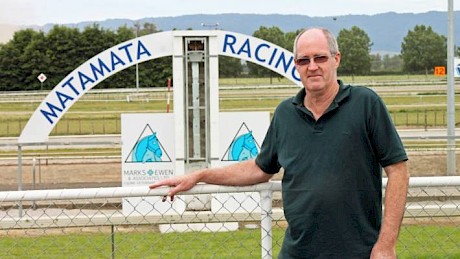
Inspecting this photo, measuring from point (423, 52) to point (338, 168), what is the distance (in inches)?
3282

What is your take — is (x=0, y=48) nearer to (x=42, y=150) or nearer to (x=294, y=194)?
(x=42, y=150)

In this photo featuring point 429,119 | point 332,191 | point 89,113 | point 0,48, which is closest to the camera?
point 332,191

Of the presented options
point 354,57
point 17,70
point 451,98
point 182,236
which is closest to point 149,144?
point 182,236

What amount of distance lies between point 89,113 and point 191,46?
2808cm

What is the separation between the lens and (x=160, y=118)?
41.0 ft

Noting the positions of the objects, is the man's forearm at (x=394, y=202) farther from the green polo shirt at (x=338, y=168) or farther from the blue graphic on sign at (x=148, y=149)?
the blue graphic on sign at (x=148, y=149)

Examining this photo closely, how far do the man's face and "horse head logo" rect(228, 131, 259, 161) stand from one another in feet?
27.7

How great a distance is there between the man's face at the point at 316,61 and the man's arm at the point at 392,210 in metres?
0.48

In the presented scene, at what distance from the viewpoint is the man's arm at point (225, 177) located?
174 inches

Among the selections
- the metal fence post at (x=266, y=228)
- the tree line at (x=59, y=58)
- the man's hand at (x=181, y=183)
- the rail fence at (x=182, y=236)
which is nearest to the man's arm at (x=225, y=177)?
the man's hand at (x=181, y=183)

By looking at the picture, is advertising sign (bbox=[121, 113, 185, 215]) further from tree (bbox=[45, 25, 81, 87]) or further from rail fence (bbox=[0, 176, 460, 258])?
tree (bbox=[45, 25, 81, 87])

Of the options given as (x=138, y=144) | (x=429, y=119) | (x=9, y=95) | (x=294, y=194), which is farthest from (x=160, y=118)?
(x=9, y=95)

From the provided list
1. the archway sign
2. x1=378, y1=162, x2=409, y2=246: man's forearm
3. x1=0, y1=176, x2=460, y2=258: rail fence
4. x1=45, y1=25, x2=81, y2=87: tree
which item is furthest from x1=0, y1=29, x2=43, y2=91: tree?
x1=378, y1=162, x2=409, y2=246: man's forearm

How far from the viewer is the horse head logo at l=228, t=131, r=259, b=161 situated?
12.3 m
